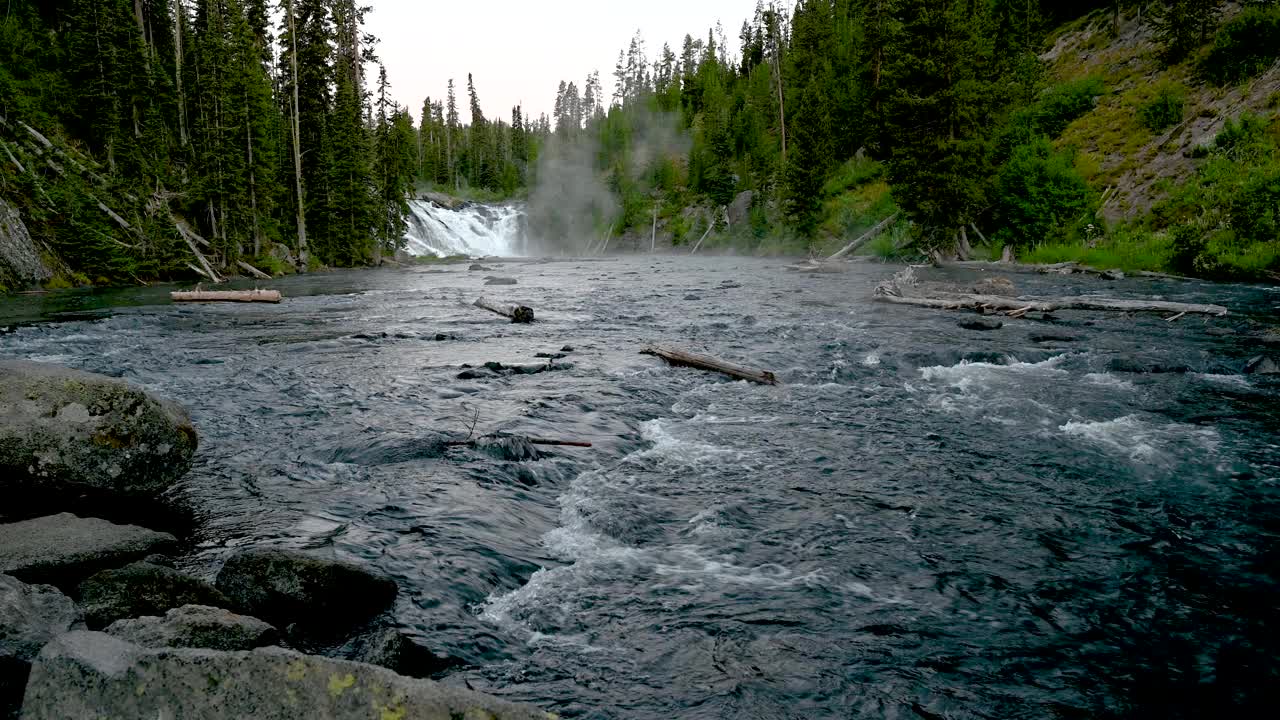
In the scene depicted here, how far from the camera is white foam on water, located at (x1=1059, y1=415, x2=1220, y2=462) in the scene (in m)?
8.67

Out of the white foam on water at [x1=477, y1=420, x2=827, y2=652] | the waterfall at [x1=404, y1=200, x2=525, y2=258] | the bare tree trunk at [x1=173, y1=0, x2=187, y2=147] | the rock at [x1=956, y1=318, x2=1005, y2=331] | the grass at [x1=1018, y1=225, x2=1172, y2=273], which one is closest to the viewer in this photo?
the white foam on water at [x1=477, y1=420, x2=827, y2=652]

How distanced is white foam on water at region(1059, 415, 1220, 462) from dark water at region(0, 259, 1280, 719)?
0.06m

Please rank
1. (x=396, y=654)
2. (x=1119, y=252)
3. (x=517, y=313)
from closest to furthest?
1. (x=396, y=654)
2. (x=517, y=313)
3. (x=1119, y=252)

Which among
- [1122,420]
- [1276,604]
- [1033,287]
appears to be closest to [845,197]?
[1033,287]

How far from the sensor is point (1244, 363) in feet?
42.1

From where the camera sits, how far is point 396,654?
4.31 meters

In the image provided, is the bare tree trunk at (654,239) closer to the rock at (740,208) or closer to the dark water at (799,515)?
the rock at (740,208)

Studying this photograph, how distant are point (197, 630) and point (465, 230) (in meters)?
87.3

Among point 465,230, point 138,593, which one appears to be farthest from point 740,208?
point 138,593

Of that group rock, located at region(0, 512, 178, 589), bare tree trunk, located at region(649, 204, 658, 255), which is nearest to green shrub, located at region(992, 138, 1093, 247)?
rock, located at region(0, 512, 178, 589)

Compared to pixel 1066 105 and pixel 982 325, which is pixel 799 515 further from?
pixel 1066 105

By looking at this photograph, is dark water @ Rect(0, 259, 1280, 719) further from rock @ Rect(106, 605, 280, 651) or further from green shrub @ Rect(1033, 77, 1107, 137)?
green shrub @ Rect(1033, 77, 1107, 137)

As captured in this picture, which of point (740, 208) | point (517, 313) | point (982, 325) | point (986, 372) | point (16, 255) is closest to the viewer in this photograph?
point (986, 372)

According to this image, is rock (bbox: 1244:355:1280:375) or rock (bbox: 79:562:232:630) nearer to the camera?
rock (bbox: 79:562:232:630)
